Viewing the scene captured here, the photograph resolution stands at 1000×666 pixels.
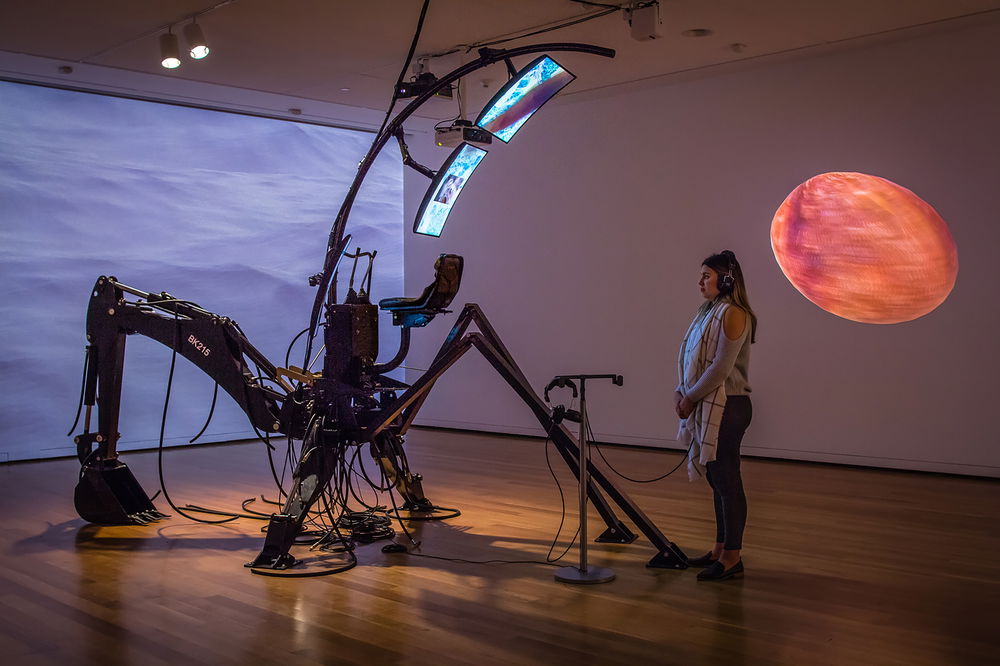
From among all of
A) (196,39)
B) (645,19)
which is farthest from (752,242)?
(196,39)

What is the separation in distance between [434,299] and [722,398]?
62.1 inches

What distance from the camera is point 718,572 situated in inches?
179

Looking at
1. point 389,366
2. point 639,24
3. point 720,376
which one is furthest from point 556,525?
point 639,24

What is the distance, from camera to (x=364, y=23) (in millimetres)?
7000

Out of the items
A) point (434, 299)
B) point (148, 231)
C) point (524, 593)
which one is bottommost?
point (524, 593)

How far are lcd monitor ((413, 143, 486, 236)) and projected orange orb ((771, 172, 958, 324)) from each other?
8.41 feet

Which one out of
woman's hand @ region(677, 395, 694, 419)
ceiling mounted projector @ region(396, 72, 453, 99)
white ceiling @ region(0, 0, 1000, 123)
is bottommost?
woman's hand @ region(677, 395, 694, 419)

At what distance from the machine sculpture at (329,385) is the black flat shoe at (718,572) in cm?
25

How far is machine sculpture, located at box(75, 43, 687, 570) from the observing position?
16.6 ft

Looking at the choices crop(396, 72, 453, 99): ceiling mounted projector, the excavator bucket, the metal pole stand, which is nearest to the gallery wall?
crop(396, 72, 453, 99): ceiling mounted projector

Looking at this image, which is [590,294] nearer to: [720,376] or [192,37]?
[192,37]

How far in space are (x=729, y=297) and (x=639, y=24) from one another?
2.74m

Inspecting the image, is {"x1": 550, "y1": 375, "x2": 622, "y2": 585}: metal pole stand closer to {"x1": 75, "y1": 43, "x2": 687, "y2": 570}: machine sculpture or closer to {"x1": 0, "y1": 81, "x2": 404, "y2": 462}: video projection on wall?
{"x1": 75, "y1": 43, "x2": 687, "y2": 570}: machine sculpture

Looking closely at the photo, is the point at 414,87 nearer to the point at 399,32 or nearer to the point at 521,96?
the point at 521,96
